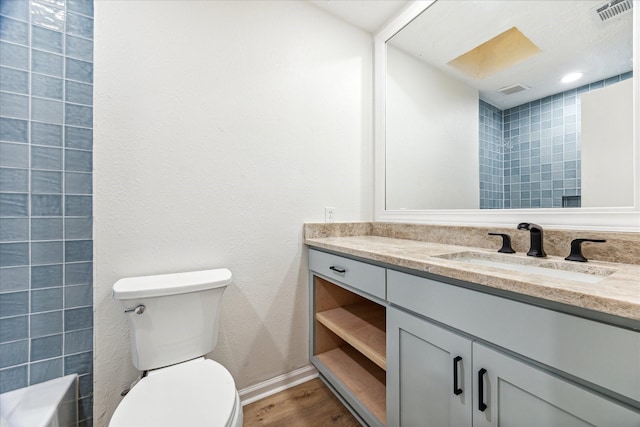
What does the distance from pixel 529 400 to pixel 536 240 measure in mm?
645

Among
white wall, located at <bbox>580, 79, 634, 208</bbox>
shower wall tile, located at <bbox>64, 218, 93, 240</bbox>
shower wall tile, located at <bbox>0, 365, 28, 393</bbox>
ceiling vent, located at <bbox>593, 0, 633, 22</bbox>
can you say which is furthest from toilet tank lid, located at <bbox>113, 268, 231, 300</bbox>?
ceiling vent, located at <bbox>593, 0, 633, 22</bbox>

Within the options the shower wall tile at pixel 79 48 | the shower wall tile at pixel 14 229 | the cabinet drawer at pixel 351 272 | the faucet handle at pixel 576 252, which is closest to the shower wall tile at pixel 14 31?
the shower wall tile at pixel 79 48

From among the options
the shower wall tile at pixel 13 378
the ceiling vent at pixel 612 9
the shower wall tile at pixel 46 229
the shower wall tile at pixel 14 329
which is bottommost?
the shower wall tile at pixel 13 378

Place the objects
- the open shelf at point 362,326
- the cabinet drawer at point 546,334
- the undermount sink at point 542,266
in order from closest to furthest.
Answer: the cabinet drawer at point 546,334 → the undermount sink at point 542,266 → the open shelf at point 362,326

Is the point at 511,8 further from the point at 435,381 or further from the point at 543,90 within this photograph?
the point at 435,381

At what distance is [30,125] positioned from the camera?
1.04 meters

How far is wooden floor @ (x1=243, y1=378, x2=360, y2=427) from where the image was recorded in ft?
4.33

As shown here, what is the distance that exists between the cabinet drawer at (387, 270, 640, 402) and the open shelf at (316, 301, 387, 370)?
0.42 metres

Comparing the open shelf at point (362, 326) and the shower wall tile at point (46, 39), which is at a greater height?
the shower wall tile at point (46, 39)

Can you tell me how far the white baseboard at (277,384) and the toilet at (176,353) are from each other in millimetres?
491

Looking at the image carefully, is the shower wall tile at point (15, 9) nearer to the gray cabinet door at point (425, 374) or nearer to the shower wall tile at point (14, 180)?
the shower wall tile at point (14, 180)

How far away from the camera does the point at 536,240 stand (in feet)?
3.50

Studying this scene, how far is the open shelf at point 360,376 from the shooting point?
1.21 meters

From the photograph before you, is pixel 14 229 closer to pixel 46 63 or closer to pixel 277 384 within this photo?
pixel 46 63
